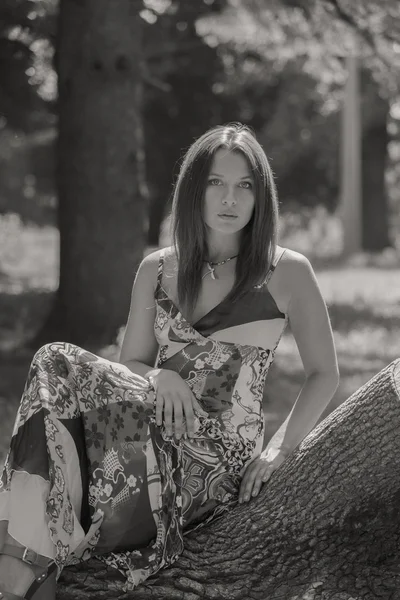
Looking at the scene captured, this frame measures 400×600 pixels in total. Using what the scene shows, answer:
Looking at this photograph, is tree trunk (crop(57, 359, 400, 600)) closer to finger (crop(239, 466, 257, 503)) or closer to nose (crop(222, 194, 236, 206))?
finger (crop(239, 466, 257, 503))

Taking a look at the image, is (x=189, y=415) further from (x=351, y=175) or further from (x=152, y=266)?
(x=351, y=175)

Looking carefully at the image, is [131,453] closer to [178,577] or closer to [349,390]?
[178,577]

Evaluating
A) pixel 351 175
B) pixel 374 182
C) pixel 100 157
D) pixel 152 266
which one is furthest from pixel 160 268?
pixel 374 182

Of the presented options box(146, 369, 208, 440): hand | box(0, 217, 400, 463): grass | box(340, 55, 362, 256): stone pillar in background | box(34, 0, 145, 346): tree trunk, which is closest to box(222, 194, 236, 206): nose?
box(146, 369, 208, 440): hand

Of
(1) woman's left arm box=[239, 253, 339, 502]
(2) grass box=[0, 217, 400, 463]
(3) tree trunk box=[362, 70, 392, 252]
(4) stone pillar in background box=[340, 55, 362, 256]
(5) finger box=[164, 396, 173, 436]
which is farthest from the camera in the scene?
(3) tree trunk box=[362, 70, 392, 252]

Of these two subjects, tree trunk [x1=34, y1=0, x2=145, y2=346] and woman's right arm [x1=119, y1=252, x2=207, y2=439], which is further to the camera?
tree trunk [x1=34, y1=0, x2=145, y2=346]

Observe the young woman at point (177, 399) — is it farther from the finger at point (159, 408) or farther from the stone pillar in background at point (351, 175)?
the stone pillar in background at point (351, 175)

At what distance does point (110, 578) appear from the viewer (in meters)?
3.32

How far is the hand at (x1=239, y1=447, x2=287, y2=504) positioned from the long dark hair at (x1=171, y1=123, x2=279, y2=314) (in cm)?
55

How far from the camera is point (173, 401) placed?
3264mm

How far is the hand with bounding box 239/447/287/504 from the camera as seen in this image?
347 centimetres

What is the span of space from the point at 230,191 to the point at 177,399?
787 millimetres

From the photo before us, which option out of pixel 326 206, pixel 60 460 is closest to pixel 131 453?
pixel 60 460

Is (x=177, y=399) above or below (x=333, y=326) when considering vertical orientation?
above
